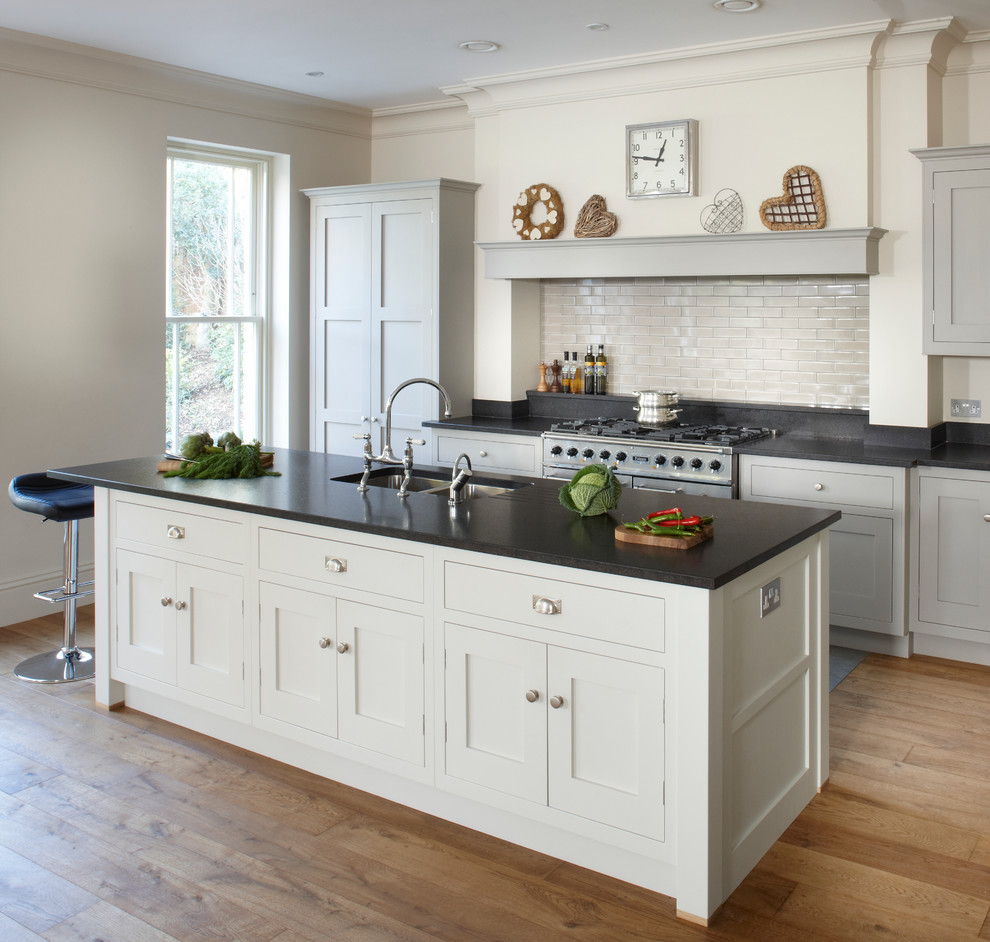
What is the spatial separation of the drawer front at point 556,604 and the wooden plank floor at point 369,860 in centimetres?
72

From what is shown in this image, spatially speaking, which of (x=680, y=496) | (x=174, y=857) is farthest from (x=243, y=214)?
(x=174, y=857)

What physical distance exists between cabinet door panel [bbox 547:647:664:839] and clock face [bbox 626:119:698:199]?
333 cm

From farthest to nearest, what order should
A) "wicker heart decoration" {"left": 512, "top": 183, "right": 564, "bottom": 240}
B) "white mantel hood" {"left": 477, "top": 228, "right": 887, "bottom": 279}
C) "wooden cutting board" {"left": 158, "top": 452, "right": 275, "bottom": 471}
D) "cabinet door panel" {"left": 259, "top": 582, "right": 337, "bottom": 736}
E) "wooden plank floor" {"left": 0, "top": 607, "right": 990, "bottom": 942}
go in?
"wicker heart decoration" {"left": 512, "top": 183, "right": 564, "bottom": 240} < "white mantel hood" {"left": 477, "top": 228, "right": 887, "bottom": 279} < "wooden cutting board" {"left": 158, "top": 452, "right": 275, "bottom": 471} < "cabinet door panel" {"left": 259, "top": 582, "right": 337, "bottom": 736} < "wooden plank floor" {"left": 0, "top": 607, "right": 990, "bottom": 942}

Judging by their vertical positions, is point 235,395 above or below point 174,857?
above

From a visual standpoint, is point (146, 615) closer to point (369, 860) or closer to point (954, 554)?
point (369, 860)

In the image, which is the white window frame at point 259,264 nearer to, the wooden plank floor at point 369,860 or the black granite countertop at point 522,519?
the black granite countertop at point 522,519

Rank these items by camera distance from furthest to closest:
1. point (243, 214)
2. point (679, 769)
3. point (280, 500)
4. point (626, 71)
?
1. point (243, 214)
2. point (626, 71)
3. point (280, 500)
4. point (679, 769)

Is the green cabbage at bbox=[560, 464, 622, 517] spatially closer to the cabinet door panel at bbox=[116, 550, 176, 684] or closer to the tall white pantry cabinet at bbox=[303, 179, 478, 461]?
the cabinet door panel at bbox=[116, 550, 176, 684]

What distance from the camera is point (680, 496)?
3.57 metres

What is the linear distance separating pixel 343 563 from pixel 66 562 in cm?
203

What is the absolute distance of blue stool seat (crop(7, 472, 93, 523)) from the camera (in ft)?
14.1

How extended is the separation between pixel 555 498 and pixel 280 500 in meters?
0.96

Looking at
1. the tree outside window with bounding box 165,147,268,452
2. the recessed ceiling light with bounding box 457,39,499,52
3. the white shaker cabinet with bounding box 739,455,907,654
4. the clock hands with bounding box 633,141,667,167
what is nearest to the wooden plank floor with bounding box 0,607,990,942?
the white shaker cabinet with bounding box 739,455,907,654

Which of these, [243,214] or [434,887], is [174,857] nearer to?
[434,887]
